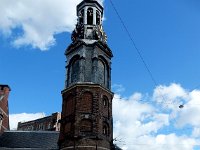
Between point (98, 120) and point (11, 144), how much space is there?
12.4m

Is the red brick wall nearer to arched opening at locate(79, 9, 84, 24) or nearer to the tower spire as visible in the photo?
the tower spire

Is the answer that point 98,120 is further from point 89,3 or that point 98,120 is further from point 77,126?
point 89,3

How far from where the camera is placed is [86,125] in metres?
26.4

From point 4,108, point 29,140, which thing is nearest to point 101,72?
point 29,140

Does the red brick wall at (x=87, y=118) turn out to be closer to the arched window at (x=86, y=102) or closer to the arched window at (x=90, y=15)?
the arched window at (x=86, y=102)

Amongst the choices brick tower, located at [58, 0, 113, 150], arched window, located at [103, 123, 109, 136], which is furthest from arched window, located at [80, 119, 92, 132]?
arched window, located at [103, 123, 109, 136]

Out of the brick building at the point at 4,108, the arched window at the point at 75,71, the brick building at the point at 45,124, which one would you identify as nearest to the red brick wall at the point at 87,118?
the arched window at the point at 75,71

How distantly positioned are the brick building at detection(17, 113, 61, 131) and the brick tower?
34.8 meters

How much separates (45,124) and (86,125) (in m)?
42.6

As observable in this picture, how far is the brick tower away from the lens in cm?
2603

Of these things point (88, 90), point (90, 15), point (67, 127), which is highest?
point (90, 15)

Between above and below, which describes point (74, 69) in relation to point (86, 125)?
above

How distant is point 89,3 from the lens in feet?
110

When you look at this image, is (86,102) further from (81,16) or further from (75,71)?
(81,16)
